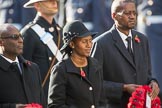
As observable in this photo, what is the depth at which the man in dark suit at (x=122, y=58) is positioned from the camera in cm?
883

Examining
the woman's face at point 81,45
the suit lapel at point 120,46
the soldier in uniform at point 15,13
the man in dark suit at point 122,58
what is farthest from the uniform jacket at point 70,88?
the soldier in uniform at point 15,13

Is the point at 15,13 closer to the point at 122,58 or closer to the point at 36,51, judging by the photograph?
the point at 36,51

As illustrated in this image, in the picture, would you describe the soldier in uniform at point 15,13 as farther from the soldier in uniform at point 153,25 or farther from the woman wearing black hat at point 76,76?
the woman wearing black hat at point 76,76

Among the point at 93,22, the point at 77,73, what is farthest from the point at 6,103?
the point at 93,22

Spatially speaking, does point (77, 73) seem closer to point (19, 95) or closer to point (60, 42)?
point (19, 95)

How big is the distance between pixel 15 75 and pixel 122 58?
54.6 inches

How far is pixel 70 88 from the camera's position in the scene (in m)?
8.18

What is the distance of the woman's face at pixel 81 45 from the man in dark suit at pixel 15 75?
1.48ft

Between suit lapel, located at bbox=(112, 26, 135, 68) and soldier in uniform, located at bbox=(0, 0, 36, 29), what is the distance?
3086 mm

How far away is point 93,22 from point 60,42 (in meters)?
1.77

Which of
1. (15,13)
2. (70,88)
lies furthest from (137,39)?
(15,13)

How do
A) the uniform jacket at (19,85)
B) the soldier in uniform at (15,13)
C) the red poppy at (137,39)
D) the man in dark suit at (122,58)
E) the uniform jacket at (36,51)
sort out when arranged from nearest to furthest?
the uniform jacket at (19,85) → the man in dark suit at (122,58) → the red poppy at (137,39) → the uniform jacket at (36,51) → the soldier in uniform at (15,13)

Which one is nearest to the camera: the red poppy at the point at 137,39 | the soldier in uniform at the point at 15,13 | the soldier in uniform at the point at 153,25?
the red poppy at the point at 137,39

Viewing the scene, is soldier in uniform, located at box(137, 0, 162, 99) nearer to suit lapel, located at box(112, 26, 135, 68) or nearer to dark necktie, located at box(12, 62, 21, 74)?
suit lapel, located at box(112, 26, 135, 68)
